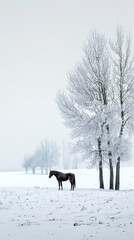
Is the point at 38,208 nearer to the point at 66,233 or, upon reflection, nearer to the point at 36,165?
the point at 66,233

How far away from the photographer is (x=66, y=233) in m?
7.93

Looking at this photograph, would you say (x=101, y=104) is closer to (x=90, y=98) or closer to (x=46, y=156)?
(x=90, y=98)

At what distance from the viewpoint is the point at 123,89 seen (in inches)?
903

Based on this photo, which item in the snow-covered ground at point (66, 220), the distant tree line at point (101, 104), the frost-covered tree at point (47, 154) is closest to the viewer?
the snow-covered ground at point (66, 220)

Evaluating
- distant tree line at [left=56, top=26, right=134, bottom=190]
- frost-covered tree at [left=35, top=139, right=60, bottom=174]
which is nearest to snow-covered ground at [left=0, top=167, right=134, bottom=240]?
distant tree line at [left=56, top=26, right=134, bottom=190]

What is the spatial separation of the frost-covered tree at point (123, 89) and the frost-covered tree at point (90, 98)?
2.47ft

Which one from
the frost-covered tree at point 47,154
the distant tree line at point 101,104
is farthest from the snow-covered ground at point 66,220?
the frost-covered tree at point 47,154

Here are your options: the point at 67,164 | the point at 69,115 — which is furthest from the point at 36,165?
the point at 69,115

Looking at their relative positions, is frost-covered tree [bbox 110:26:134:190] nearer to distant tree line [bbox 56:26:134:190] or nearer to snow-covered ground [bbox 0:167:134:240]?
distant tree line [bbox 56:26:134:190]

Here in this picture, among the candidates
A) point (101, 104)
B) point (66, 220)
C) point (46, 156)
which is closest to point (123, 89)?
point (101, 104)

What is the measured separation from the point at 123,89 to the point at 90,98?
8.86ft

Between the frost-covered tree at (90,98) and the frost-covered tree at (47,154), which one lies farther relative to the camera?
the frost-covered tree at (47,154)

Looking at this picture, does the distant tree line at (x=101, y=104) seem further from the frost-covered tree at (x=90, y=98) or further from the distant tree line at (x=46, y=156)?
the distant tree line at (x=46, y=156)

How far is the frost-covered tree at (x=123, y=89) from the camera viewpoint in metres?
22.2
